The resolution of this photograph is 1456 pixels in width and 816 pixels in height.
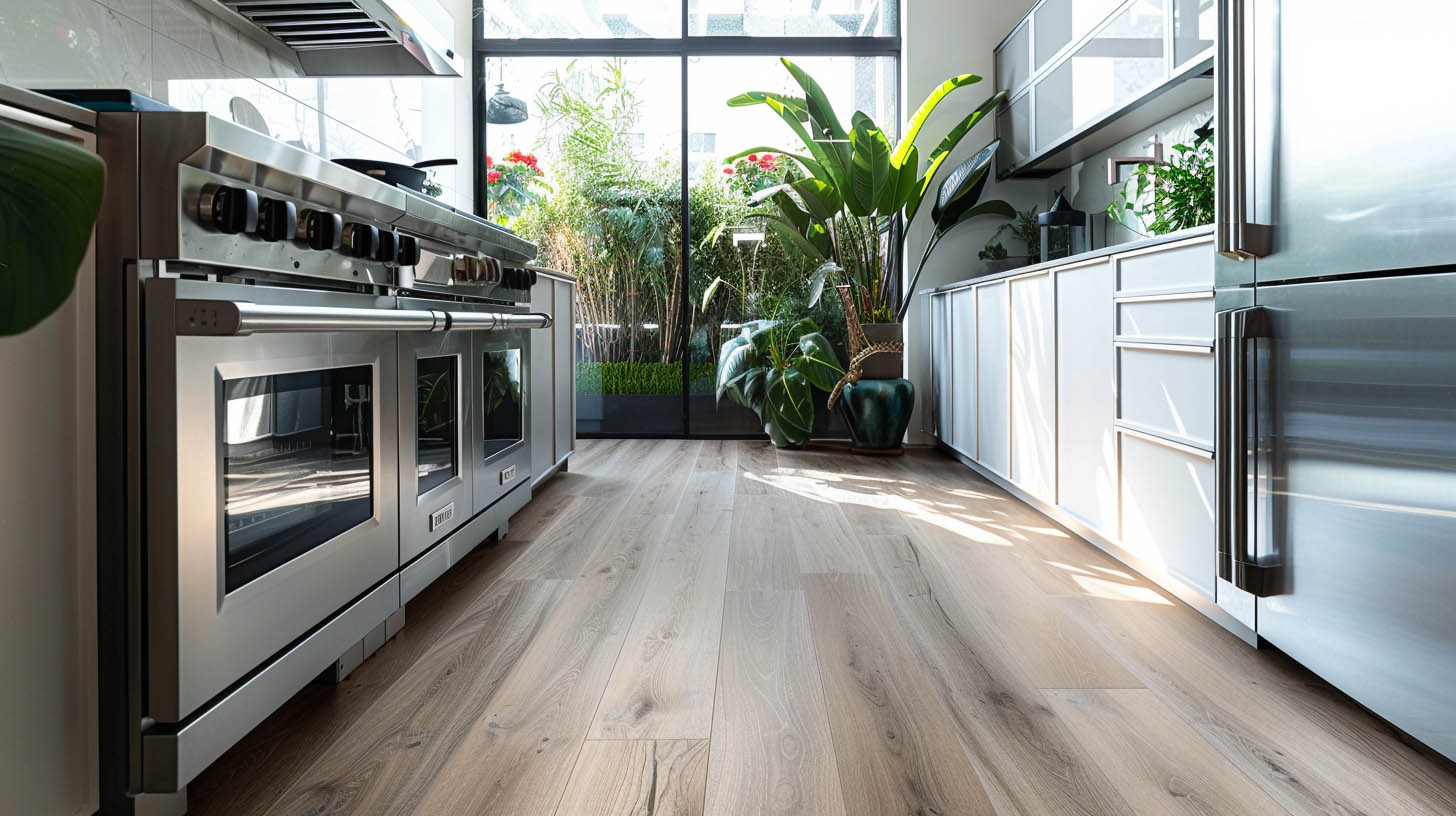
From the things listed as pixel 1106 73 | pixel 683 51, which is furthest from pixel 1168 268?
pixel 683 51

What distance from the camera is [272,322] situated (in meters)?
1.05

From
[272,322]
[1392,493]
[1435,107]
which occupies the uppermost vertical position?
[1435,107]

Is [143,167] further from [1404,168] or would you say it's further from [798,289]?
[798,289]

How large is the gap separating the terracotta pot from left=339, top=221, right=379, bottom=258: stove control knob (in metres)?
3.00

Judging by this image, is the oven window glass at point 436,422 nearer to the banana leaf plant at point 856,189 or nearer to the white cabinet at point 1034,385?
the white cabinet at point 1034,385

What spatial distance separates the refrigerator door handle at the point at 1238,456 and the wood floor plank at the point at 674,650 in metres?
0.92

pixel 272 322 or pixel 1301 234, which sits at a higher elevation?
pixel 1301 234

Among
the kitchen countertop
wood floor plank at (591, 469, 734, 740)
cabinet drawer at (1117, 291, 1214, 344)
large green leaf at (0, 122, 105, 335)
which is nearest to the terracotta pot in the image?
the kitchen countertop

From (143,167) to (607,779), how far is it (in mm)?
887

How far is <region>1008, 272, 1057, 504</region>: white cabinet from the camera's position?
2.61 metres

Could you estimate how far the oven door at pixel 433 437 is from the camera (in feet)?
5.33

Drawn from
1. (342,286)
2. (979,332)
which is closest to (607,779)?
(342,286)

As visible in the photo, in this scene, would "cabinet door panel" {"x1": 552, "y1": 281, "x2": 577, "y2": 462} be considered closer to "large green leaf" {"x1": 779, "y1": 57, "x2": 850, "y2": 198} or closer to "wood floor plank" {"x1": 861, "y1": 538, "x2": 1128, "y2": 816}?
"large green leaf" {"x1": 779, "y1": 57, "x2": 850, "y2": 198}

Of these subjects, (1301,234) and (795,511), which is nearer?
(1301,234)
